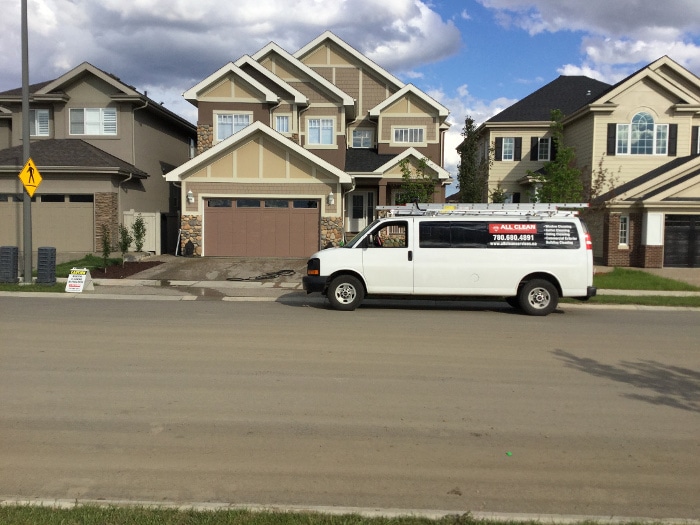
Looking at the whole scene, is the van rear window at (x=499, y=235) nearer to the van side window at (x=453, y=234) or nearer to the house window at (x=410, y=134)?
the van side window at (x=453, y=234)

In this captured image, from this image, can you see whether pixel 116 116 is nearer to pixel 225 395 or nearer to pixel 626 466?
pixel 225 395

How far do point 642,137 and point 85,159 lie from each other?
78.5ft

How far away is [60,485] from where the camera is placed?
4.32 metres

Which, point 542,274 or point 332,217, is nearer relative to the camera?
point 542,274

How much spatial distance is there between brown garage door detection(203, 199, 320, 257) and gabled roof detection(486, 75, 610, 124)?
14205 millimetres

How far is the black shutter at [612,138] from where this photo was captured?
1113 inches

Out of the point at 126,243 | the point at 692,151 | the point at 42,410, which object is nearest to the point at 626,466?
the point at 42,410

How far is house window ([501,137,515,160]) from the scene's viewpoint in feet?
112

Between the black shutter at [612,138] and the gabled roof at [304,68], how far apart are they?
11.7 meters

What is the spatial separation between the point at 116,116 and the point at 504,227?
18.9 m

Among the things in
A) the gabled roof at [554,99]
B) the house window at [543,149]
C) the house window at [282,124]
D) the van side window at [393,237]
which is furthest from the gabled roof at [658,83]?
the van side window at [393,237]

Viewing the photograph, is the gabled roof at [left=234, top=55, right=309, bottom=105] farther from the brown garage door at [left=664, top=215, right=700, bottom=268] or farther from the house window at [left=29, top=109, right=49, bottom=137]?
the brown garage door at [left=664, top=215, right=700, bottom=268]

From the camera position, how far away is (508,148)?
3416 centimetres

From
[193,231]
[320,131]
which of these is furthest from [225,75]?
[193,231]
